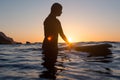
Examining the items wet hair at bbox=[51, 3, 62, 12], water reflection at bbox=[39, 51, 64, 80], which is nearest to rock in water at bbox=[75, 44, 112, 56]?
water reflection at bbox=[39, 51, 64, 80]

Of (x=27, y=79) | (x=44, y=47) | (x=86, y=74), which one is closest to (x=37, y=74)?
(x=27, y=79)

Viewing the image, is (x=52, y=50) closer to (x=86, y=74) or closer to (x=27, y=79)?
(x=86, y=74)

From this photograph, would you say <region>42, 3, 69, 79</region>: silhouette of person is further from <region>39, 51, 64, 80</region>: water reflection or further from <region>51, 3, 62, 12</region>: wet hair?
<region>39, 51, 64, 80</region>: water reflection

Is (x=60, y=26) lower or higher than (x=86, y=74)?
higher

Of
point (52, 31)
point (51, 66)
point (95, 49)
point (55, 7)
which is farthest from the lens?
point (95, 49)

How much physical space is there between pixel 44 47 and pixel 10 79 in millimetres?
4782

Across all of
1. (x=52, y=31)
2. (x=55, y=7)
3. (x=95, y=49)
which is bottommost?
(x=95, y=49)

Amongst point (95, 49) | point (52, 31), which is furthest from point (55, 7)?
point (95, 49)

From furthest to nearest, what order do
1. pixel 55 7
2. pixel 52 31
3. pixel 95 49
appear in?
pixel 95 49, pixel 52 31, pixel 55 7

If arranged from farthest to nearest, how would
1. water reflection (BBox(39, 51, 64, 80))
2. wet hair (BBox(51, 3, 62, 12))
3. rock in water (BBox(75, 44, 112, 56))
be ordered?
1. rock in water (BBox(75, 44, 112, 56))
2. wet hair (BBox(51, 3, 62, 12))
3. water reflection (BBox(39, 51, 64, 80))

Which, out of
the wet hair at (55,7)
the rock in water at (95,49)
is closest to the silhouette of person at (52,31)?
the wet hair at (55,7)

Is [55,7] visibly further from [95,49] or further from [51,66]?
[95,49]

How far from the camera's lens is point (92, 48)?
14.7 meters

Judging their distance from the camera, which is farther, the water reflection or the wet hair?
the wet hair
